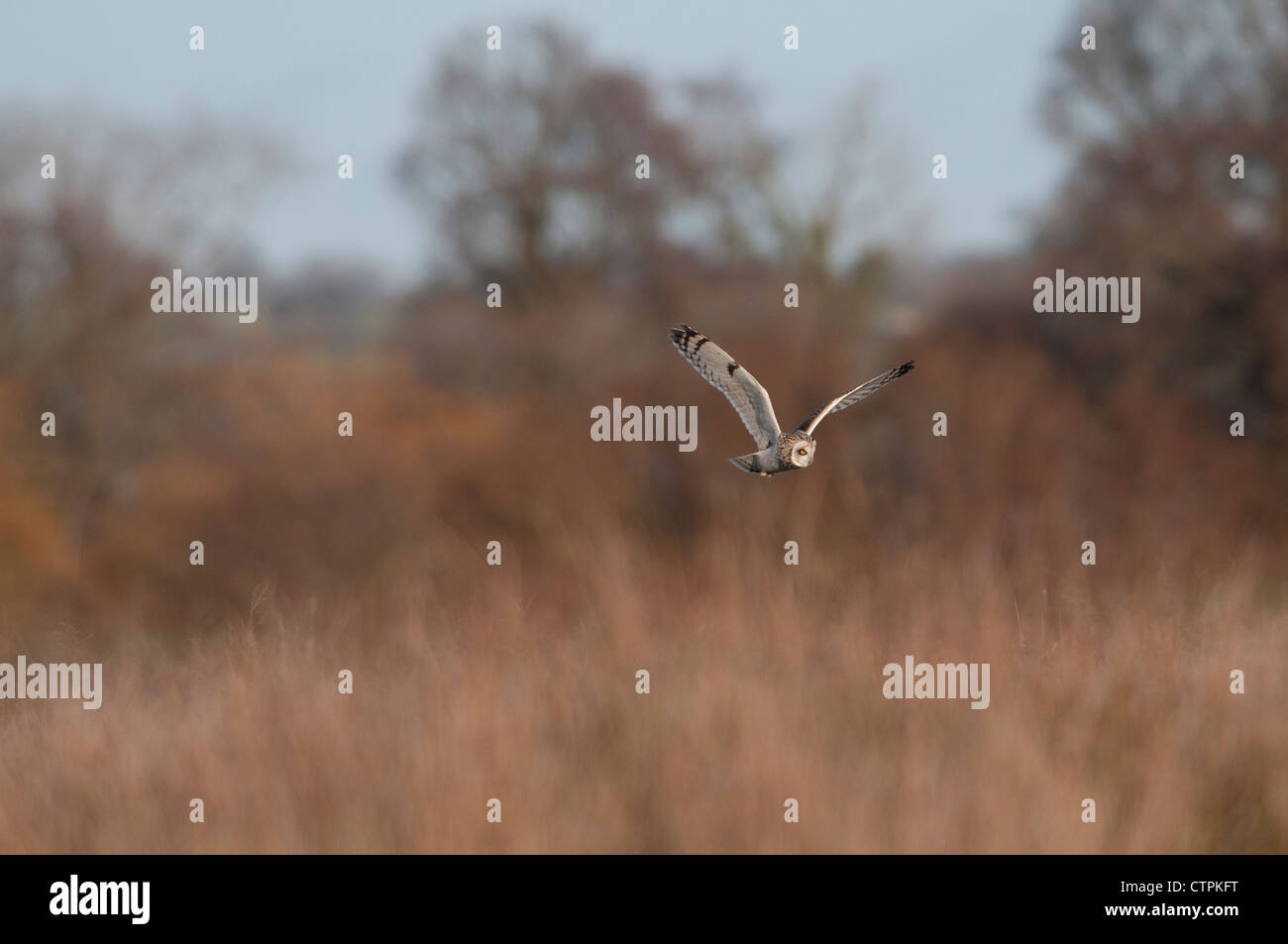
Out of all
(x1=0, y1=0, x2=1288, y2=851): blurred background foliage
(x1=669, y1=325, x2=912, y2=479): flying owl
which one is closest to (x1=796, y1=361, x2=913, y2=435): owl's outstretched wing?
(x1=669, y1=325, x2=912, y2=479): flying owl

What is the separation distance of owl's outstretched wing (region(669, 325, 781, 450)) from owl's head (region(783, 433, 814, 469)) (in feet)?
0.25

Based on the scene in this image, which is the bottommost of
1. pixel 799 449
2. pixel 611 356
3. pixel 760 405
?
pixel 799 449

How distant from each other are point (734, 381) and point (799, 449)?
1.08 ft

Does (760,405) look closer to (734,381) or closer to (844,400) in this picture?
(734,381)

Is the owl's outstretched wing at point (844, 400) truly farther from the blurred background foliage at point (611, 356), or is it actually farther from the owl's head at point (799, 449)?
the blurred background foliage at point (611, 356)

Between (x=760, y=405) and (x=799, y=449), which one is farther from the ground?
(x=760, y=405)

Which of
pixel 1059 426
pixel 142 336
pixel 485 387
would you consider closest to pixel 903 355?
pixel 1059 426

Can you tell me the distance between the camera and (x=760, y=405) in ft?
10.7

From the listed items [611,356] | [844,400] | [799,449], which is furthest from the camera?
[611,356]

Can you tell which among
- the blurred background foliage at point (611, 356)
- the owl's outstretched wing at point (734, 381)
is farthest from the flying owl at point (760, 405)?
the blurred background foliage at point (611, 356)

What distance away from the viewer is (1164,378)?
1762 cm

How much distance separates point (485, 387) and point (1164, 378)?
1013 cm

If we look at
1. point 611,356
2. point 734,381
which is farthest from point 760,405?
point 611,356

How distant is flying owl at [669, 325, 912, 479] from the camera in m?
3.10
